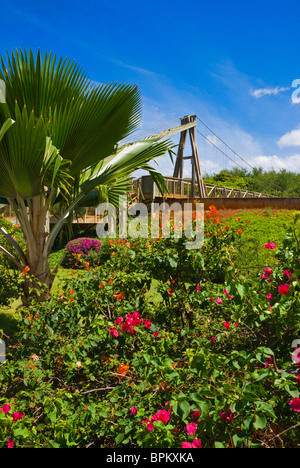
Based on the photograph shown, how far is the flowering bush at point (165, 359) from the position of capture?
1394 millimetres

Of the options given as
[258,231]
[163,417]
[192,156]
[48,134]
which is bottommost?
[163,417]

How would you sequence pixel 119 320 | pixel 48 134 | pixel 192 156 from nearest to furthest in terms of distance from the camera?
pixel 119 320, pixel 48 134, pixel 192 156

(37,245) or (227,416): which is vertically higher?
(37,245)

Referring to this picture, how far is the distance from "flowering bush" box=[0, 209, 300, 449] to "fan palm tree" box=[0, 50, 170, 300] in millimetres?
1181

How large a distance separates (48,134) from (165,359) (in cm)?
262

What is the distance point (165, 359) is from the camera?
4.95 feet

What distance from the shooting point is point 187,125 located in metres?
16.4

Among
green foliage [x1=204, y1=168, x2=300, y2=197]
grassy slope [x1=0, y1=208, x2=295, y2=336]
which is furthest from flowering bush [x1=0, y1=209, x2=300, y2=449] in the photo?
green foliage [x1=204, y1=168, x2=300, y2=197]

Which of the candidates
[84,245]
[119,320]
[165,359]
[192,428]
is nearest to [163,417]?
[192,428]

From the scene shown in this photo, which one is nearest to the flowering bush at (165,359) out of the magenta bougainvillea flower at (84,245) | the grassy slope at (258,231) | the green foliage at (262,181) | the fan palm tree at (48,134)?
the fan palm tree at (48,134)

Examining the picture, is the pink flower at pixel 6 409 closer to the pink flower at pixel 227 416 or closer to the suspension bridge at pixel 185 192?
the pink flower at pixel 227 416

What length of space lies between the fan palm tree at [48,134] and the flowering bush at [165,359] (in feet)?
3.88

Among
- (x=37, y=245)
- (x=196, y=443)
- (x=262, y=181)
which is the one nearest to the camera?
(x=196, y=443)

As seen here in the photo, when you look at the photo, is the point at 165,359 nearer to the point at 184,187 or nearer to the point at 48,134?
the point at 48,134
